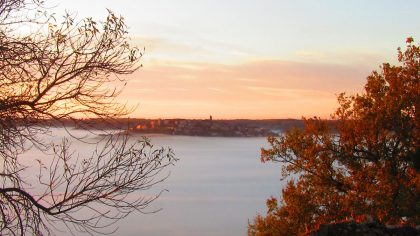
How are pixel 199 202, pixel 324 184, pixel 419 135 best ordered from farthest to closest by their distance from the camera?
pixel 199 202 < pixel 324 184 < pixel 419 135

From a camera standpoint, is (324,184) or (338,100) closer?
(324,184)

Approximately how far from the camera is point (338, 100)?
19.9 meters

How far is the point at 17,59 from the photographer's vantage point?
894cm

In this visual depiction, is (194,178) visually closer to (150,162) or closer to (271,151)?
(271,151)

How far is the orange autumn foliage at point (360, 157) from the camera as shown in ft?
55.5

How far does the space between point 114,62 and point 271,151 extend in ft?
37.7

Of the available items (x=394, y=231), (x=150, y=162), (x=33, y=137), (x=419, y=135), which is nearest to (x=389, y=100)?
(x=419, y=135)

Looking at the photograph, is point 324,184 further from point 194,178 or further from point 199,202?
point 194,178

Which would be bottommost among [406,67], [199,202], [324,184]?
[199,202]

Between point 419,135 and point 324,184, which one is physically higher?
point 419,135

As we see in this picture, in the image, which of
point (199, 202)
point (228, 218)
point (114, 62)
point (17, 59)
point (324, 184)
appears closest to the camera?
point (17, 59)

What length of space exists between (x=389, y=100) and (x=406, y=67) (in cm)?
174

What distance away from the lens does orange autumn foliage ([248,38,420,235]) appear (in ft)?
55.5

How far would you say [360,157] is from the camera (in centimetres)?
1841
